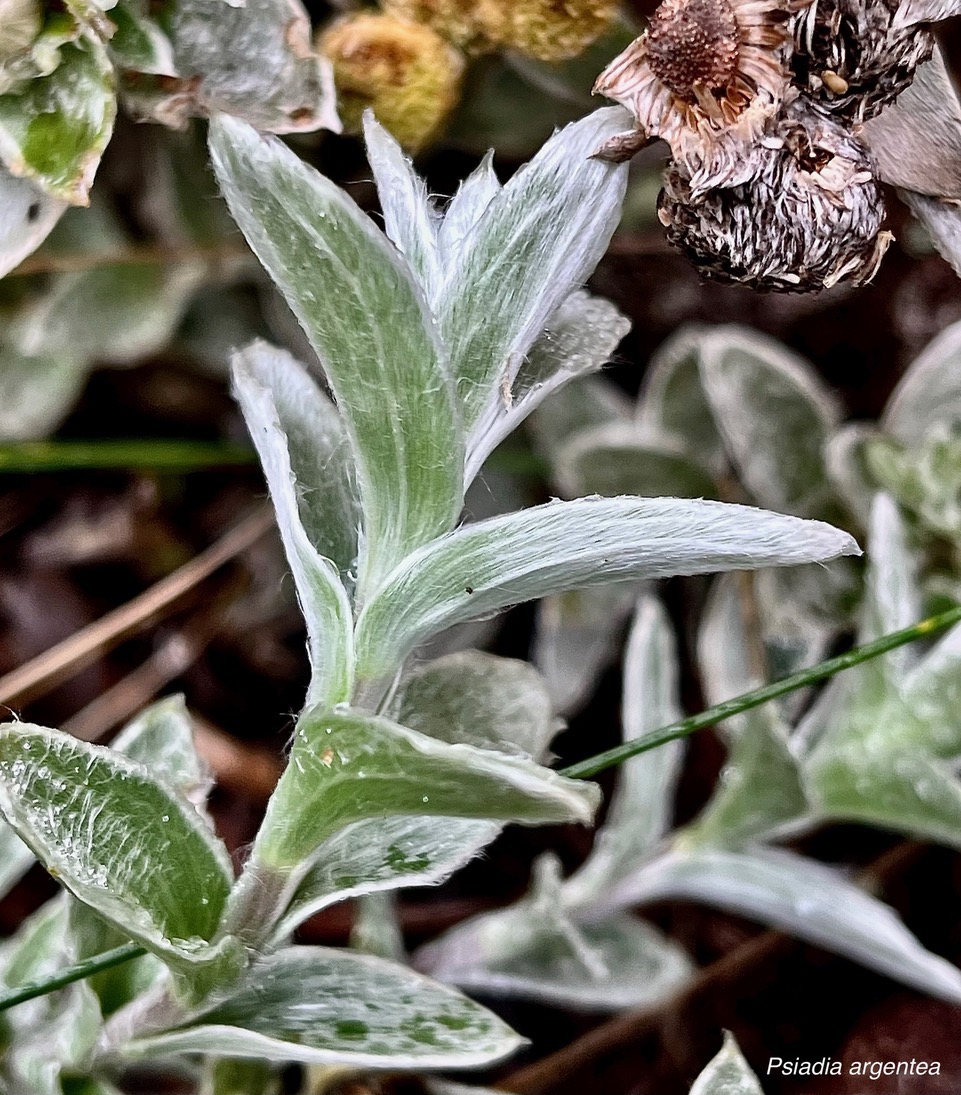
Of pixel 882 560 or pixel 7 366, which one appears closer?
pixel 882 560

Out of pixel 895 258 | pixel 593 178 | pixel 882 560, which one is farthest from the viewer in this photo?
pixel 895 258

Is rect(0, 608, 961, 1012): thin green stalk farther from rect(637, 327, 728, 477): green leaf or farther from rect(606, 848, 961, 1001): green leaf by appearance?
rect(637, 327, 728, 477): green leaf

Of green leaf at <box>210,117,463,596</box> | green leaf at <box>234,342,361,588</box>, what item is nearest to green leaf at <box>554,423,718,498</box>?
green leaf at <box>234,342,361,588</box>

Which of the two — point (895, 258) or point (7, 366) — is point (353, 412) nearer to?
→ point (7, 366)

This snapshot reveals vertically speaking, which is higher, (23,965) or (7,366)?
(7,366)

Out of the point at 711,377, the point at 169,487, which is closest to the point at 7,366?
the point at 169,487

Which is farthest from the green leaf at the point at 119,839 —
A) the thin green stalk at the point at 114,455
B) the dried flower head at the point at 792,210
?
the thin green stalk at the point at 114,455

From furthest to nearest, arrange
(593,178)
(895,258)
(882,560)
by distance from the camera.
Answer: (895,258)
(882,560)
(593,178)

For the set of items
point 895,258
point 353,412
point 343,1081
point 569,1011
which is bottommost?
point 569,1011
